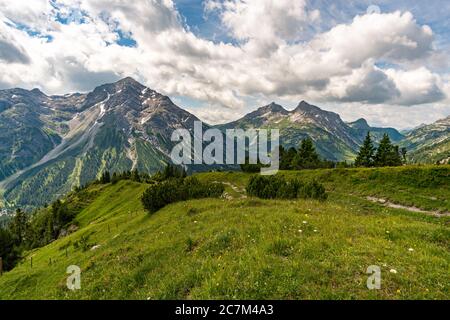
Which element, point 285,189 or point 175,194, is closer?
point 285,189

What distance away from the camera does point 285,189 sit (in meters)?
39.7

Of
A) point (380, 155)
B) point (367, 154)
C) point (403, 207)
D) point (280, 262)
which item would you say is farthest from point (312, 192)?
point (367, 154)

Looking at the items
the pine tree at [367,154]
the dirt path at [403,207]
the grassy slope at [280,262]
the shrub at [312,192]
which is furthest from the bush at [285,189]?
the pine tree at [367,154]

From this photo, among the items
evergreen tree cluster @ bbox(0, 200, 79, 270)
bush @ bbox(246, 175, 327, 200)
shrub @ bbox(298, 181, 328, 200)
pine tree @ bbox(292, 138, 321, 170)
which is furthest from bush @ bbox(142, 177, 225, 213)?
pine tree @ bbox(292, 138, 321, 170)

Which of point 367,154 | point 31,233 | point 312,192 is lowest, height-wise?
point 31,233

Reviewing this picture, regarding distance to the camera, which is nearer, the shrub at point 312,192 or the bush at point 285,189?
the shrub at point 312,192

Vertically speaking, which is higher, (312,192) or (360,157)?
(360,157)

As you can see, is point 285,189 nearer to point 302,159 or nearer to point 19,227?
point 302,159

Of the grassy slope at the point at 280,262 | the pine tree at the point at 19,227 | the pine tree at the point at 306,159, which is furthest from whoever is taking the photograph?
the pine tree at the point at 19,227

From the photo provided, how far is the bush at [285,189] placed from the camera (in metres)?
38.2

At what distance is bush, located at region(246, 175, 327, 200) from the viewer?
125 feet

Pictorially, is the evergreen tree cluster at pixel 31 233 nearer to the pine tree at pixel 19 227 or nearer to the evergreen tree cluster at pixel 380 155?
the pine tree at pixel 19 227

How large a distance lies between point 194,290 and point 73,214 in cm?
13225
